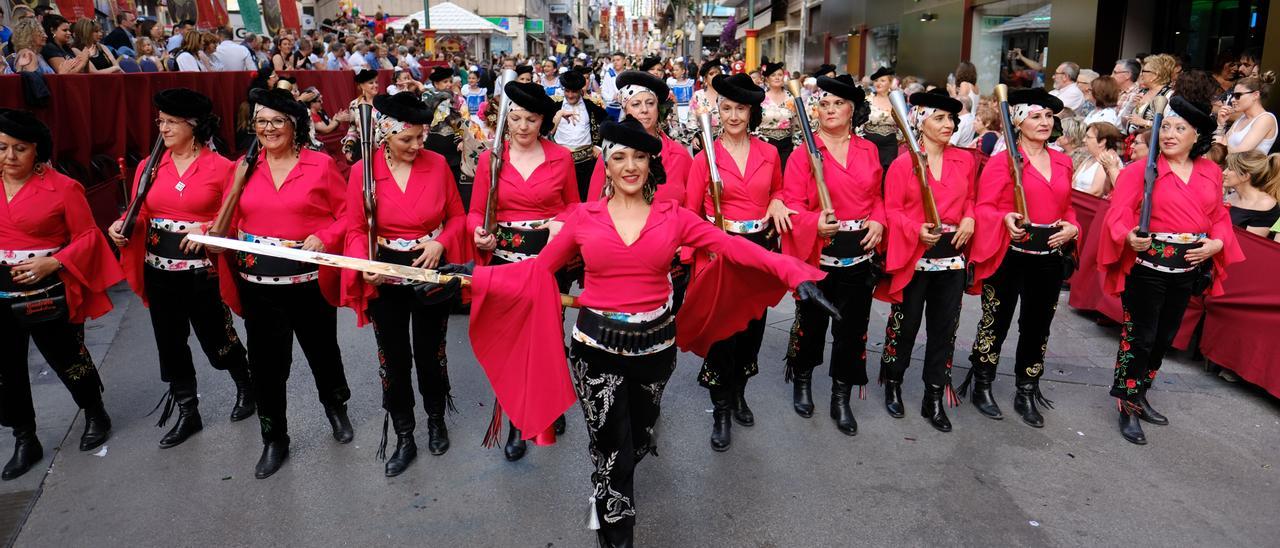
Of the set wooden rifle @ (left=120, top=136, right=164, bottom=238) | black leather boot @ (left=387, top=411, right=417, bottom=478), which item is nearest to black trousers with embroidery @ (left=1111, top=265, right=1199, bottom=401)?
black leather boot @ (left=387, top=411, right=417, bottom=478)

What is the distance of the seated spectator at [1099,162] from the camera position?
653 cm

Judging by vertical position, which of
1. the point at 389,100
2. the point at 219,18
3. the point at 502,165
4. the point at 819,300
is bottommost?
the point at 819,300

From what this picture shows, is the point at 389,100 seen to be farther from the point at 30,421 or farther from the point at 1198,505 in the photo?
the point at 1198,505

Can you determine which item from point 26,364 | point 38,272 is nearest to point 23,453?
point 26,364

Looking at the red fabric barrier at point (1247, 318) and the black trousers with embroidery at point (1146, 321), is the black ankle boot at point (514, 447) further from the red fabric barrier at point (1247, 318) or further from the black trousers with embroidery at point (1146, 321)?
the red fabric barrier at point (1247, 318)

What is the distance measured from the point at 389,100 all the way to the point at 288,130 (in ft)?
1.85

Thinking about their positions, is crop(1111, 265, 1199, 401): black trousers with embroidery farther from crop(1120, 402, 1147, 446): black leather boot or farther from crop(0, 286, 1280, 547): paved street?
crop(0, 286, 1280, 547): paved street

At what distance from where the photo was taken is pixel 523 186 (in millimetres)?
4402

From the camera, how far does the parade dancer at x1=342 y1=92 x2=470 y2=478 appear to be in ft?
13.4

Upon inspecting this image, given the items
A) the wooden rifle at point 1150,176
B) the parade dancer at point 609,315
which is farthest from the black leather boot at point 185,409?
the wooden rifle at point 1150,176

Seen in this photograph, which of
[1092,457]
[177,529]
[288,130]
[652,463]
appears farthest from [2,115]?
[1092,457]

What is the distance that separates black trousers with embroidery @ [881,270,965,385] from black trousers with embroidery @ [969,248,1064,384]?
0.84ft

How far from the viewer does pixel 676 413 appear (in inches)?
203

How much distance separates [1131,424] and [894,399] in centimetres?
126
